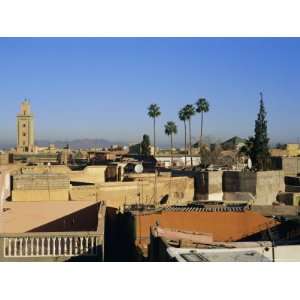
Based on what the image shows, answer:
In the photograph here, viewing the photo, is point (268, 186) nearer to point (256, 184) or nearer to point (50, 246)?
point (256, 184)

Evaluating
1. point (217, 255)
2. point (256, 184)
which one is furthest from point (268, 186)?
point (217, 255)

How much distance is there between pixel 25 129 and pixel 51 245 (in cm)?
2931

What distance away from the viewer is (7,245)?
644 cm

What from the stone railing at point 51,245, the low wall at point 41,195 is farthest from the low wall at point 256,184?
the stone railing at point 51,245

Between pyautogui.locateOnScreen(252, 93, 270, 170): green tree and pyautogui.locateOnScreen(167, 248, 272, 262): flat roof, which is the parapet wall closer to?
pyautogui.locateOnScreen(167, 248, 272, 262): flat roof

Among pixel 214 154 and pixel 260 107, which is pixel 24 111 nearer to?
pixel 214 154

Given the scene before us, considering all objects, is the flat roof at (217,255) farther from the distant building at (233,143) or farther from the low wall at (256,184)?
the distant building at (233,143)

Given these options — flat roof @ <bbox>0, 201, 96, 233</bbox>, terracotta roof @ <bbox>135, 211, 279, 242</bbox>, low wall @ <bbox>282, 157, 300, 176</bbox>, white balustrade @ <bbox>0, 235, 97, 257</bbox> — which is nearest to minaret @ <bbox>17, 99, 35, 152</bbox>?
low wall @ <bbox>282, 157, 300, 176</bbox>

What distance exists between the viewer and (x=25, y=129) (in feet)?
114

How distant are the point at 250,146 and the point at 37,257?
58.5 ft

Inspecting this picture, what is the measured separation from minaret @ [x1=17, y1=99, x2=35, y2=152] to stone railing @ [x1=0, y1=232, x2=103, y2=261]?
2855 cm

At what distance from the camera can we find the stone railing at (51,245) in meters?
6.36

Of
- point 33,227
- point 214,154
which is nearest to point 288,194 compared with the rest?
point 33,227

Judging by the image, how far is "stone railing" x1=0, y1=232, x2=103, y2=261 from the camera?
6.36 metres
